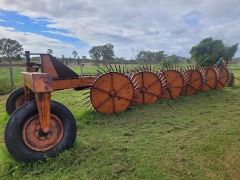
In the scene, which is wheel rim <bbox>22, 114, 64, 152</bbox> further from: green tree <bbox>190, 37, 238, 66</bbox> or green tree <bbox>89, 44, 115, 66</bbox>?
green tree <bbox>89, 44, 115, 66</bbox>

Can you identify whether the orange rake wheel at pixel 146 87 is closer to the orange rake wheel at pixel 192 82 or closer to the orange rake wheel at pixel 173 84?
the orange rake wheel at pixel 173 84

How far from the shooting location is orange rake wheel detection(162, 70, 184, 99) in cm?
876

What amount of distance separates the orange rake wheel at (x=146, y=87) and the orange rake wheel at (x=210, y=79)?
304cm

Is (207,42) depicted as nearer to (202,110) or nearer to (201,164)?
(202,110)

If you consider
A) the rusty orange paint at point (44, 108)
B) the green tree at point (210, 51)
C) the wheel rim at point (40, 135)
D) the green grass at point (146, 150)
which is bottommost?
the green grass at point (146, 150)

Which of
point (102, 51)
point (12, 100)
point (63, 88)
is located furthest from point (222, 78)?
point (102, 51)

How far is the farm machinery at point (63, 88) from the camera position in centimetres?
383

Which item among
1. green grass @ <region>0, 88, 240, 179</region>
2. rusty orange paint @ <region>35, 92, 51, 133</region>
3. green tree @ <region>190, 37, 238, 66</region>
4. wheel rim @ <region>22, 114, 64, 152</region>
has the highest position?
green tree @ <region>190, 37, 238, 66</region>

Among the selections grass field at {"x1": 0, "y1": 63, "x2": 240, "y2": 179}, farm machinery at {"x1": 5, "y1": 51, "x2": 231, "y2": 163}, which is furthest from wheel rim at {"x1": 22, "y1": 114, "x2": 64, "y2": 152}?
grass field at {"x1": 0, "y1": 63, "x2": 240, "y2": 179}

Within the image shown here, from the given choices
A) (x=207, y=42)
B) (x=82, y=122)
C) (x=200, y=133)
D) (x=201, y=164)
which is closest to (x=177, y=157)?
(x=201, y=164)

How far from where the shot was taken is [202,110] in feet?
24.1

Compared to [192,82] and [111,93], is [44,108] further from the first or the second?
[192,82]

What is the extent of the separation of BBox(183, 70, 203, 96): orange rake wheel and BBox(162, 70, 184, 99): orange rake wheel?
2.03 feet

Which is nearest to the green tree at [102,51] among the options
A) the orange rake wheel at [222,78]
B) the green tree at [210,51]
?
the green tree at [210,51]
